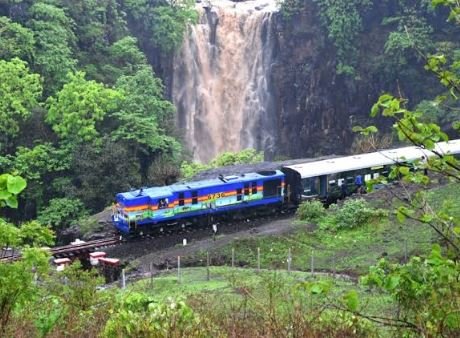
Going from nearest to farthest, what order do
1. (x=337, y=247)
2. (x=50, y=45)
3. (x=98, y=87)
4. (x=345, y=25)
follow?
(x=337, y=247)
(x=98, y=87)
(x=50, y=45)
(x=345, y=25)

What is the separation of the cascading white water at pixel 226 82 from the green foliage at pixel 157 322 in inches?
1438

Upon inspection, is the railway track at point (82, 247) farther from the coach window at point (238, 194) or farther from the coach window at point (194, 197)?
the coach window at point (238, 194)

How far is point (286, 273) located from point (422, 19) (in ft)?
84.9

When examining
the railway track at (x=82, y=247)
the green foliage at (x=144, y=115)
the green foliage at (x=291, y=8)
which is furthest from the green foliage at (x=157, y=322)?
the green foliage at (x=291, y=8)

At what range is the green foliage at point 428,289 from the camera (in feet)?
13.9

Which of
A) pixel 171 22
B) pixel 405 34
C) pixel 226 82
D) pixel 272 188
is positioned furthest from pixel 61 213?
pixel 405 34

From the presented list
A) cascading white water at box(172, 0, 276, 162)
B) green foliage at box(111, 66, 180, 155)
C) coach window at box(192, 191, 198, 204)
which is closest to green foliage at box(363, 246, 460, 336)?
coach window at box(192, 191, 198, 204)

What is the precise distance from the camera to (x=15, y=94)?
28.5 m

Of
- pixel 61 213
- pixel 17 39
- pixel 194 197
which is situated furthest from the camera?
pixel 17 39

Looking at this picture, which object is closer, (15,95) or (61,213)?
(61,213)

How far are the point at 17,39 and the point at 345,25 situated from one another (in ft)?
64.7

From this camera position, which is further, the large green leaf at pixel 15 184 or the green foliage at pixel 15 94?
the green foliage at pixel 15 94

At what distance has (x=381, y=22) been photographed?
40094 millimetres

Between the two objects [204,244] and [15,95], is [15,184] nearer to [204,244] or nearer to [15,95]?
[204,244]
